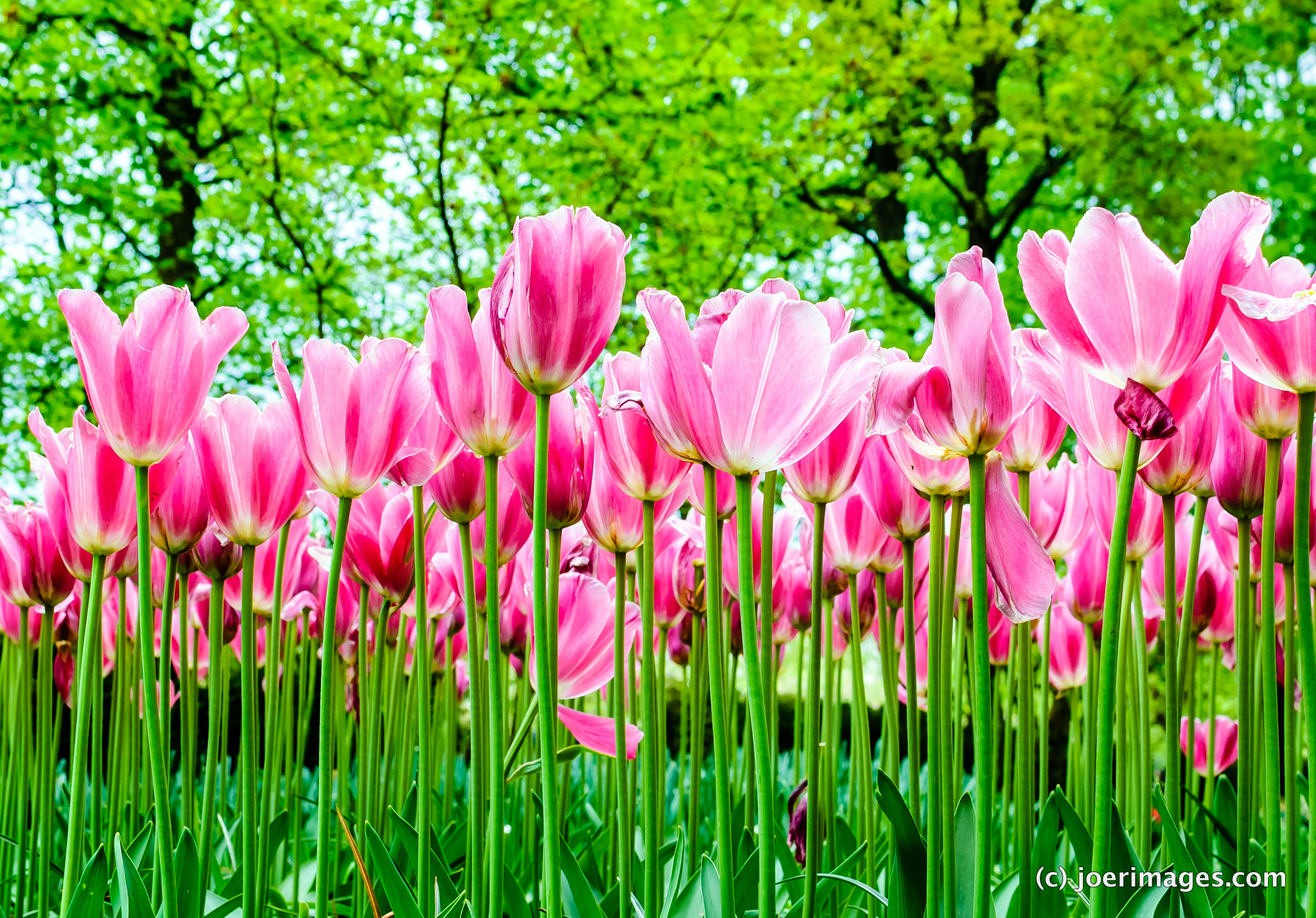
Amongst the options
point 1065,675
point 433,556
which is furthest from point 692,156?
point 433,556

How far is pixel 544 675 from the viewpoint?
0.87m

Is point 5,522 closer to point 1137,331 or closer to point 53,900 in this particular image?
point 53,900

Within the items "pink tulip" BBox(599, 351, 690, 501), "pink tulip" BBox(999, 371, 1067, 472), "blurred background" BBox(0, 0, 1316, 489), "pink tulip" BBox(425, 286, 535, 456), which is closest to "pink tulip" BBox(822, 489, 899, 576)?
"pink tulip" BBox(999, 371, 1067, 472)

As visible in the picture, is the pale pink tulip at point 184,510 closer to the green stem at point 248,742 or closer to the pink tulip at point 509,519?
the green stem at point 248,742

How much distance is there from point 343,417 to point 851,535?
0.70 metres

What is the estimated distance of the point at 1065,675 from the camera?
2.30 meters

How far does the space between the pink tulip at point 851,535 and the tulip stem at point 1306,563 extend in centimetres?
54

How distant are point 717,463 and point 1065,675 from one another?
1762mm

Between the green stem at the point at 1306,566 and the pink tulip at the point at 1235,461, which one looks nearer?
the green stem at the point at 1306,566

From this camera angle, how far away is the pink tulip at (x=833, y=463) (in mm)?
1043

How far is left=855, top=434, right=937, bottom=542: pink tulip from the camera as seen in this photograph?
120 cm

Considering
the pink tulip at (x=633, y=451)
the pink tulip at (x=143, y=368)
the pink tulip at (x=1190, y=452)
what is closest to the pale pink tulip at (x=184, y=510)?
the pink tulip at (x=143, y=368)

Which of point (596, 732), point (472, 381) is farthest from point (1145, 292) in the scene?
point (596, 732)

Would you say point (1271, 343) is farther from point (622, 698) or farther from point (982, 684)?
point (622, 698)
